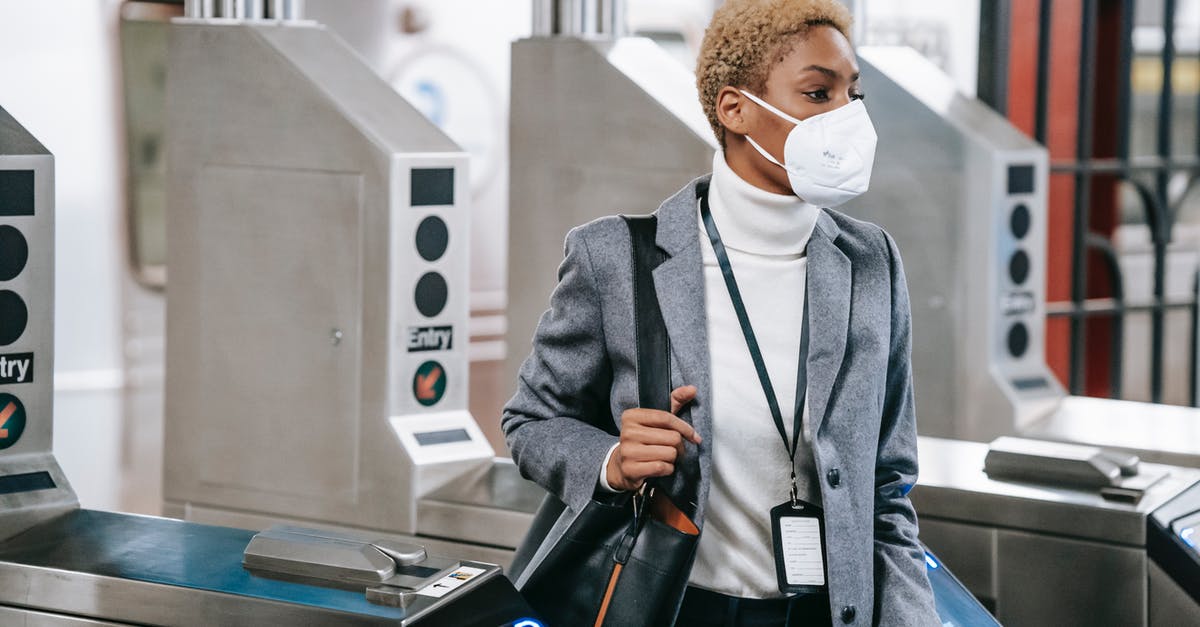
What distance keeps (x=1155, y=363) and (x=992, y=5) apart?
148 cm

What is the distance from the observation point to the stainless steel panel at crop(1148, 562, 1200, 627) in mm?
2365

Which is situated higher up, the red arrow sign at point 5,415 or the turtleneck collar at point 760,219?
the turtleneck collar at point 760,219

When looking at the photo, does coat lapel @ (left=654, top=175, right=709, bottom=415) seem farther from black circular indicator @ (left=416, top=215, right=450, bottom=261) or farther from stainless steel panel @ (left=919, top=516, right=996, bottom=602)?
black circular indicator @ (left=416, top=215, right=450, bottom=261)

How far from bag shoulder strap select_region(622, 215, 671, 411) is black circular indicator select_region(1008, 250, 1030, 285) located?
2561mm

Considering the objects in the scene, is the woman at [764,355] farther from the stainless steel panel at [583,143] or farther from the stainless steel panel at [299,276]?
the stainless steel panel at [583,143]

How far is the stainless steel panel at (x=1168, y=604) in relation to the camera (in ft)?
7.76

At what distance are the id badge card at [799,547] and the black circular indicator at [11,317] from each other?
1325mm

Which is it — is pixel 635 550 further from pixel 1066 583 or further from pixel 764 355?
Result: pixel 1066 583

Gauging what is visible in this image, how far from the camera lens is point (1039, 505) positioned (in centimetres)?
247

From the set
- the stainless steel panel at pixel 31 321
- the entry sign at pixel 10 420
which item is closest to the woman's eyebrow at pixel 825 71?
the stainless steel panel at pixel 31 321

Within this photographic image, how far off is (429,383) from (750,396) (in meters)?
1.55

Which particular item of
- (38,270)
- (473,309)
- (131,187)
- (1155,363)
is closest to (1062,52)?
(1155,363)

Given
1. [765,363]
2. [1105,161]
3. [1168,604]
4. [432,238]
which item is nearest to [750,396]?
[765,363]

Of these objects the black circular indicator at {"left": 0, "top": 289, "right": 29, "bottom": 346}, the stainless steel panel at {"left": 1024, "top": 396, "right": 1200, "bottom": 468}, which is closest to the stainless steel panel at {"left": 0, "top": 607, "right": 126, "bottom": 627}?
the black circular indicator at {"left": 0, "top": 289, "right": 29, "bottom": 346}
